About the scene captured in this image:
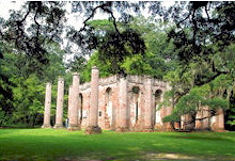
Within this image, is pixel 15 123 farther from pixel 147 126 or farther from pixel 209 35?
pixel 209 35

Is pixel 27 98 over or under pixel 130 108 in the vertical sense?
over

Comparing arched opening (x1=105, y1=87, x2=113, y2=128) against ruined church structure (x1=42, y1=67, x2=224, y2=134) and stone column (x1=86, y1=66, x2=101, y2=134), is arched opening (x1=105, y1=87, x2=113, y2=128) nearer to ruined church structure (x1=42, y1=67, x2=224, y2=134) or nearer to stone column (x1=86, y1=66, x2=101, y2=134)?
ruined church structure (x1=42, y1=67, x2=224, y2=134)

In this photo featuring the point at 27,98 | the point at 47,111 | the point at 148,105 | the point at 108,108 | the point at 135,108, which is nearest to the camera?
the point at 148,105

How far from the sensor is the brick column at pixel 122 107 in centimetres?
3053

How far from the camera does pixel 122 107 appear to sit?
31047 mm

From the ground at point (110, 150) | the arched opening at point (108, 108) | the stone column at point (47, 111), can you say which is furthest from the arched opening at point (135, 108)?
the ground at point (110, 150)

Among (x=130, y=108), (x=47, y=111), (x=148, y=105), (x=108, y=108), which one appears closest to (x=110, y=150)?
(x=148, y=105)

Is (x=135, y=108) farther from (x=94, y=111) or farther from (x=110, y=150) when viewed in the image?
(x=110, y=150)

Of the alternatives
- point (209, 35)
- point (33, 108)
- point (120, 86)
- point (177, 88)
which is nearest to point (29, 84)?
point (33, 108)

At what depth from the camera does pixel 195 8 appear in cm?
1068

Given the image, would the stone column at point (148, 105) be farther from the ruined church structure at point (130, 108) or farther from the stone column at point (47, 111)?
the stone column at point (47, 111)

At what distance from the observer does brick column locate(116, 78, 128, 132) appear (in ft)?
100

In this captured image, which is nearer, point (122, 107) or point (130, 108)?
point (122, 107)

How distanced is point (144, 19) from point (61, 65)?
19.2 meters
